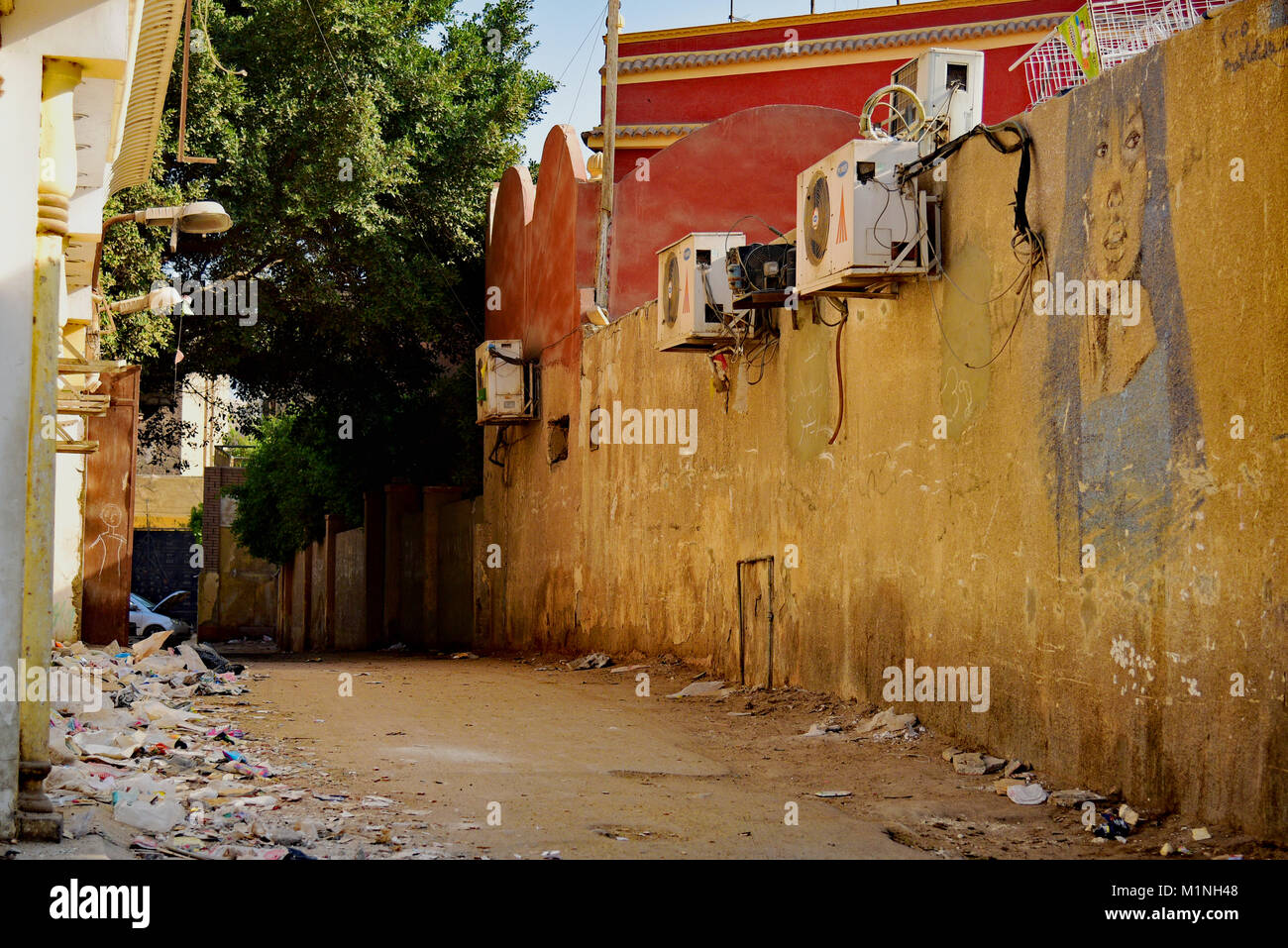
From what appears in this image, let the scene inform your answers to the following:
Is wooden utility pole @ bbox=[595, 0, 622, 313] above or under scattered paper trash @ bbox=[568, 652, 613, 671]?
above

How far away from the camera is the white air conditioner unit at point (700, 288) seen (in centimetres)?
1044

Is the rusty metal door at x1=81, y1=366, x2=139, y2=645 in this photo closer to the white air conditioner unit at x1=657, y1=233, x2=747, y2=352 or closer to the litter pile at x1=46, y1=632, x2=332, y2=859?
the litter pile at x1=46, y1=632, x2=332, y2=859

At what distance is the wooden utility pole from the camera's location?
1496cm

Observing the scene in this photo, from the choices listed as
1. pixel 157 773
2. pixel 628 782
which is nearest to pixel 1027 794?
pixel 628 782

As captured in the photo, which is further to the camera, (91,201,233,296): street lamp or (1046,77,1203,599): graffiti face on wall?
(91,201,233,296): street lamp

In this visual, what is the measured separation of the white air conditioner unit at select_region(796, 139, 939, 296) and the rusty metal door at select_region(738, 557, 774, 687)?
3218mm

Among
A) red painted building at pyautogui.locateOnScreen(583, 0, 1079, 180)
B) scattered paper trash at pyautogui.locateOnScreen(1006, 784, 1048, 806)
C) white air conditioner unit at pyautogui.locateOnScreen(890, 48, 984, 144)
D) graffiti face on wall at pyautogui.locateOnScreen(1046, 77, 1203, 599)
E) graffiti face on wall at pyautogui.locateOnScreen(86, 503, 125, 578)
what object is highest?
red painted building at pyautogui.locateOnScreen(583, 0, 1079, 180)

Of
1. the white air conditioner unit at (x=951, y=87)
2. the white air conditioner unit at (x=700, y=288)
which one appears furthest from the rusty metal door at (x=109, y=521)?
the white air conditioner unit at (x=951, y=87)

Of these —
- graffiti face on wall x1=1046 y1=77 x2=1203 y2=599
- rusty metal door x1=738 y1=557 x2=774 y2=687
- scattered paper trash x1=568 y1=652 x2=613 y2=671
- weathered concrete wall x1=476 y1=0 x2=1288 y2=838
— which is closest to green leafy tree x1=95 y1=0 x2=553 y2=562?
scattered paper trash x1=568 y1=652 x2=613 y2=671

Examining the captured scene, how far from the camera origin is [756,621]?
10.6 metres

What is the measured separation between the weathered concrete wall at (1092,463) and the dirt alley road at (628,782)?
1.45 ft

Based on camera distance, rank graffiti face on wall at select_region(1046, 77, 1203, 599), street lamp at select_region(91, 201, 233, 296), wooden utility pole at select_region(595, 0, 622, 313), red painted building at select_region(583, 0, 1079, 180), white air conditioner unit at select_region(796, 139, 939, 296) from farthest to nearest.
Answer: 1. red painted building at select_region(583, 0, 1079, 180)
2. wooden utility pole at select_region(595, 0, 622, 313)
3. street lamp at select_region(91, 201, 233, 296)
4. white air conditioner unit at select_region(796, 139, 939, 296)
5. graffiti face on wall at select_region(1046, 77, 1203, 599)

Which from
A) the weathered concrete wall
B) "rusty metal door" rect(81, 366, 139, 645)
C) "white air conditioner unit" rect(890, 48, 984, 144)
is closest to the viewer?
the weathered concrete wall

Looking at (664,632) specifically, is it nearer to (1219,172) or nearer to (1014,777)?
(1014,777)
